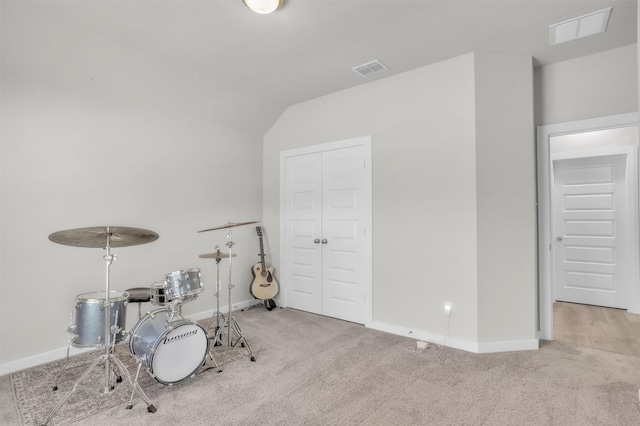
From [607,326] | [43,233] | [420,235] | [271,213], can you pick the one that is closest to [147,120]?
[43,233]

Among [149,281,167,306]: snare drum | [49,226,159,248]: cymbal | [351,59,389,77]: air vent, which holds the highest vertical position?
[351,59,389,77]: air vent

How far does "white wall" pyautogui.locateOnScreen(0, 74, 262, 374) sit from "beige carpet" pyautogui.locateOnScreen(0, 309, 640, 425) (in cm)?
103

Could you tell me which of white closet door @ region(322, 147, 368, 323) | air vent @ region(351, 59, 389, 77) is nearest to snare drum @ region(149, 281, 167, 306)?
white closet door @ region(322, 147, 368, 323)

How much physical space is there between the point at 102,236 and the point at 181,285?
636 mm

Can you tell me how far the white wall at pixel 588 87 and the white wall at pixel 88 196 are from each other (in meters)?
3.55

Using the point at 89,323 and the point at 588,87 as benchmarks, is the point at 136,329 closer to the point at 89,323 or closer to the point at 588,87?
the point at 89,323

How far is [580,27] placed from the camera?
2.59 m

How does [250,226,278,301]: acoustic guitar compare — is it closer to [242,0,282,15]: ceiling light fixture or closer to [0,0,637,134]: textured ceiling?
[0,0,637,134]: textured ceiling

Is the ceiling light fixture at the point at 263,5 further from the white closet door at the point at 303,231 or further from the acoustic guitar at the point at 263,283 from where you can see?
the acoustic guitar at the point at 263,283

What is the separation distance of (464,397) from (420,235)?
1503 millimetres

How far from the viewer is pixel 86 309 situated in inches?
86.1

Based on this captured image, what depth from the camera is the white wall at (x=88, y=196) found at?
2633 millimetres

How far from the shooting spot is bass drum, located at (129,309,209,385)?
220 centimetres

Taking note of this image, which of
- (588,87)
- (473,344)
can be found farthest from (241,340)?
(588,87)
